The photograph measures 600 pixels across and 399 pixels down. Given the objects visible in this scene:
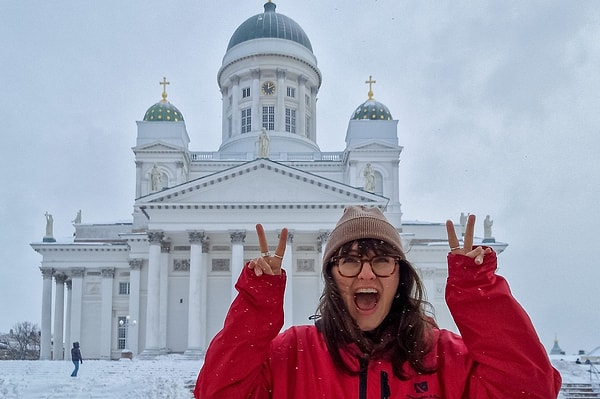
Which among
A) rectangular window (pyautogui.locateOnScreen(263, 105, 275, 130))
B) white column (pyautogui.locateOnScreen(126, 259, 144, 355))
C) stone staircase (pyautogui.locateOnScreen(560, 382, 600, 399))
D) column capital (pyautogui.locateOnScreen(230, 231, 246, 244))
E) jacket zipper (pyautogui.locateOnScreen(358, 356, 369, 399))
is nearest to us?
jacket zipper (pyautogui.locateOnScreen(358, 356, 369, 399))

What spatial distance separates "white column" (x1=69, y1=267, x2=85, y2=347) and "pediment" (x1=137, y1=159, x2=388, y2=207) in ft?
37.3

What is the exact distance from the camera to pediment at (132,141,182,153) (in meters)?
44.2

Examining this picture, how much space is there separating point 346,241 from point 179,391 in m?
18.1

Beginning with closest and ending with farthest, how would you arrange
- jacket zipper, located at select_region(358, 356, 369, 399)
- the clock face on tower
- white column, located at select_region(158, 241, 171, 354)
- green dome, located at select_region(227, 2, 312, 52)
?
jacket zipper, located at select_region(358, 356, 369, 399)
white column, located at select_region(158, 241, 171, 354)
the clock face on tower
green dome, located at select_region(227, 2, 312, 52)

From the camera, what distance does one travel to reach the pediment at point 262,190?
34094 mm

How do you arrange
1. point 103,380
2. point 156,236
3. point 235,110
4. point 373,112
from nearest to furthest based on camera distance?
point 103,380, point 156,236, point 373,112, point 235,110

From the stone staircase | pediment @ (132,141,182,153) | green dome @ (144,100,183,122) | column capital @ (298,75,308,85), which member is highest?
column capital @ (298,75,308,85)

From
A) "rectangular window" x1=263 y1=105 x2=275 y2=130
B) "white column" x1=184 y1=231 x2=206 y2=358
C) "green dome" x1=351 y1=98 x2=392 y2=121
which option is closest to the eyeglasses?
"white column" x1=184 y1=231 x2=206 y2=358

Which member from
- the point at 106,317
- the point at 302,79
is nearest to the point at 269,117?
the point at 302,79

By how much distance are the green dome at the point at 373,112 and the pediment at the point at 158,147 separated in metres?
12.5

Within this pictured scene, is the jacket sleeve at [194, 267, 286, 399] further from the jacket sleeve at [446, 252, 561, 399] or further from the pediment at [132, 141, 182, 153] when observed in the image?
the pediment at [132, 141, 182, 153]

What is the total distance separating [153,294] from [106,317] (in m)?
8.20

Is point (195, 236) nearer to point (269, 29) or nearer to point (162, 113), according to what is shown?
point (162, 113)

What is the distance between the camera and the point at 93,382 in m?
20.2
